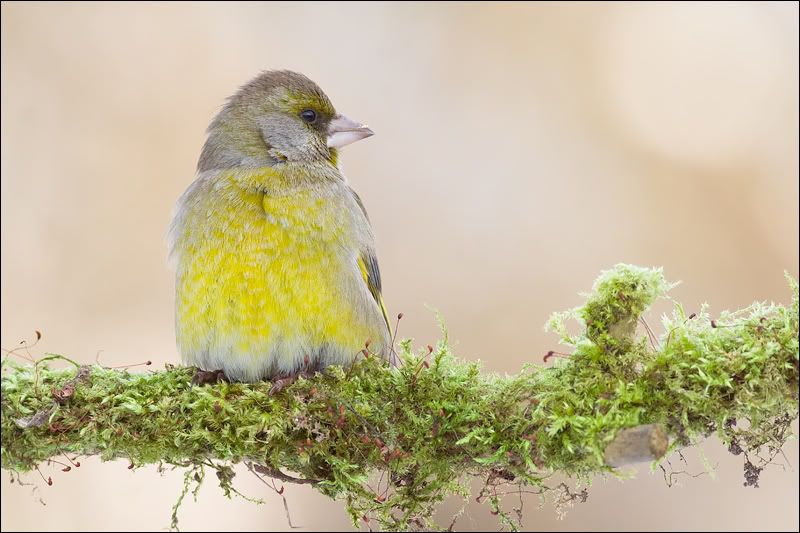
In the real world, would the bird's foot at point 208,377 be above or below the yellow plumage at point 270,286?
below

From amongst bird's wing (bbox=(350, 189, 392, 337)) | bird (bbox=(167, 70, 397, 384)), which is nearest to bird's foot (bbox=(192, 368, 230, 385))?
bird (bbox=(167, 70, 397, 384))

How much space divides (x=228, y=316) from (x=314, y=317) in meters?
0.33

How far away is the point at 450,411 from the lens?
2777 mm

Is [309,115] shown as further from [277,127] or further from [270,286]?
[270,286]

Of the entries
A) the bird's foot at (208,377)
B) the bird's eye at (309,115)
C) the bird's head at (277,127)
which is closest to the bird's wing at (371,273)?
the bird's head at (277,127)

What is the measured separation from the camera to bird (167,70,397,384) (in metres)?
3.24

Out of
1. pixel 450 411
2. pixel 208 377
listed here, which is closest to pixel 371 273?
pixel 208 377

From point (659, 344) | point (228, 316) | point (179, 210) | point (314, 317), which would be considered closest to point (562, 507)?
point (659, 344)

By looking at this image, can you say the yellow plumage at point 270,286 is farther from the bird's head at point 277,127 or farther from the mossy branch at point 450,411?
the bird's head at point 277,127

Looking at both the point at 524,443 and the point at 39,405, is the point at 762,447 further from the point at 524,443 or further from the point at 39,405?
the point at 39,405

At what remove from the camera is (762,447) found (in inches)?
103

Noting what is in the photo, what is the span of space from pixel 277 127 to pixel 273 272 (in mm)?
969

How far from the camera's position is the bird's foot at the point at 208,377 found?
3.21 m

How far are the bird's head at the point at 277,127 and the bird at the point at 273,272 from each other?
0.04 metres
